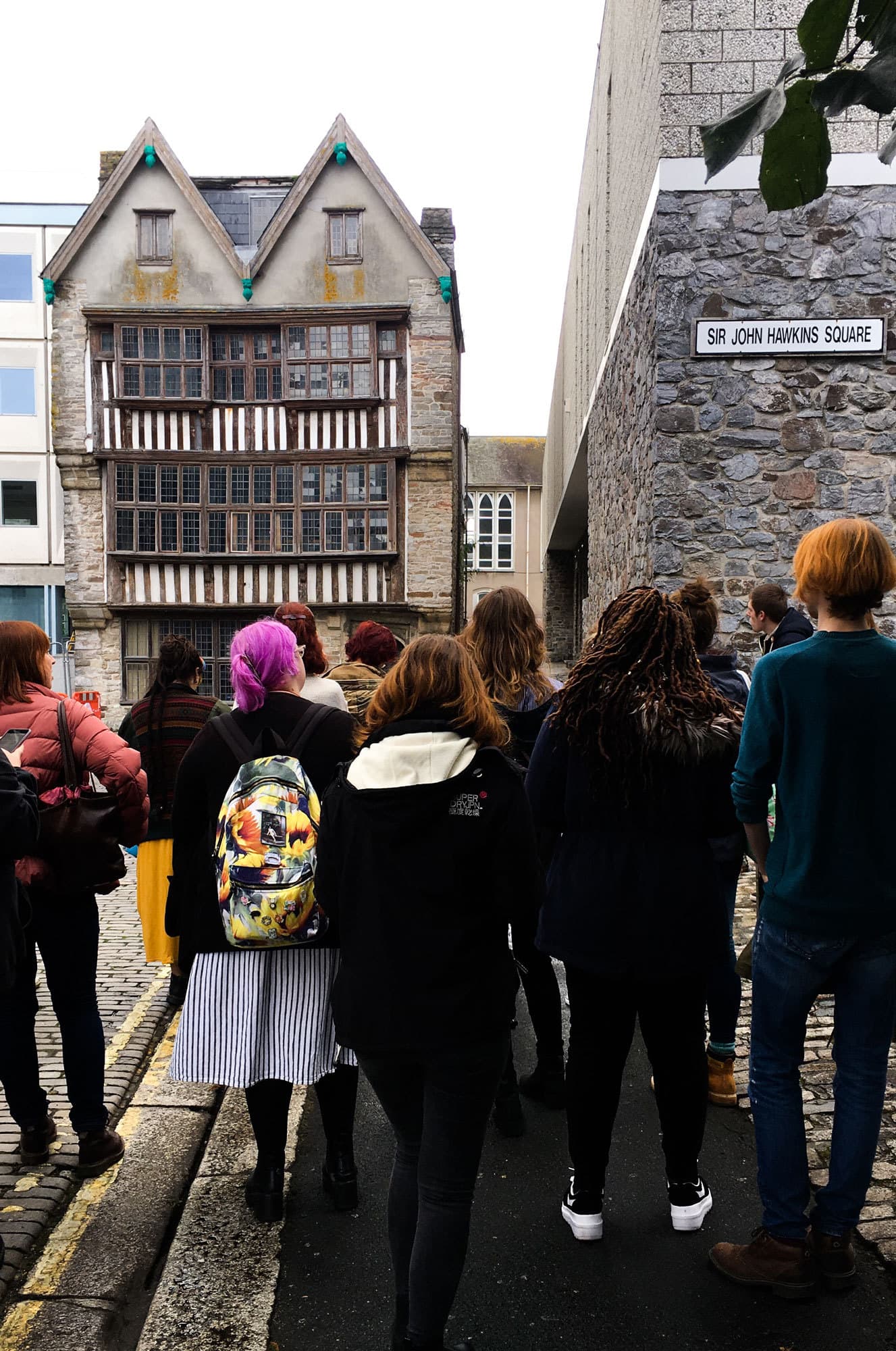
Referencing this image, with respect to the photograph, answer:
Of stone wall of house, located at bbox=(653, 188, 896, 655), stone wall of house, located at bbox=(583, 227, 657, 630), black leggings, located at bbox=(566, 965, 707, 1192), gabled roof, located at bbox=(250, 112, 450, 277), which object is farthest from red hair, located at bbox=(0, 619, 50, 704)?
gabled roof, located at bbox=(250, 112, 450, 277)

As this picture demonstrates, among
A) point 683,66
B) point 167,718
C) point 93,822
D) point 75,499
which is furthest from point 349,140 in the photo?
point 93,822

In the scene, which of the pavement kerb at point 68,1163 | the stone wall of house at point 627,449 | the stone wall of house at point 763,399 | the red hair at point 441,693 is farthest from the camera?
the stone wall of house at point 627,449

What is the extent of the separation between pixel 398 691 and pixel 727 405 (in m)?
5.98

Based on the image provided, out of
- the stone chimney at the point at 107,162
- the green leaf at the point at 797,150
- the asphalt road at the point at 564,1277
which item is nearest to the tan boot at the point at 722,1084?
the asphalt road at the point at 564,1277

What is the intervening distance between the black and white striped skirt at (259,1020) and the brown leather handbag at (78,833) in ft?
1.85

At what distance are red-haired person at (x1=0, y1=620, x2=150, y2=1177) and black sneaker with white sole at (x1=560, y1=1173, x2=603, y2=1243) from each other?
5.16 feet

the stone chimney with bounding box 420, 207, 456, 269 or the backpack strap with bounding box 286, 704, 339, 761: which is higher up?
the stone chimney with bounding box 420, 207, 456, 269

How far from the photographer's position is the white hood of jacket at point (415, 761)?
2.35m

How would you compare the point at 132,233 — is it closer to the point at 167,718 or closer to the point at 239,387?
the point at 239,387

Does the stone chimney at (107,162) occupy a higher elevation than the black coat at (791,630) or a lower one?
higher

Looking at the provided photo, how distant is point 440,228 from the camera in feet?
74.0

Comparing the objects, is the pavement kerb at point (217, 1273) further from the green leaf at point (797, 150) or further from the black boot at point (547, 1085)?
the green leaf at point (797, 150)

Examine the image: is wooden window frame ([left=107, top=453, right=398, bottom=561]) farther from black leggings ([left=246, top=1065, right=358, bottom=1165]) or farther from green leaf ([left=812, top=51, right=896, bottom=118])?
green leaf ([left=812, top=51, right=896, bottom=118])

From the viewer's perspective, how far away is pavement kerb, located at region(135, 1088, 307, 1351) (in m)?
2.66
